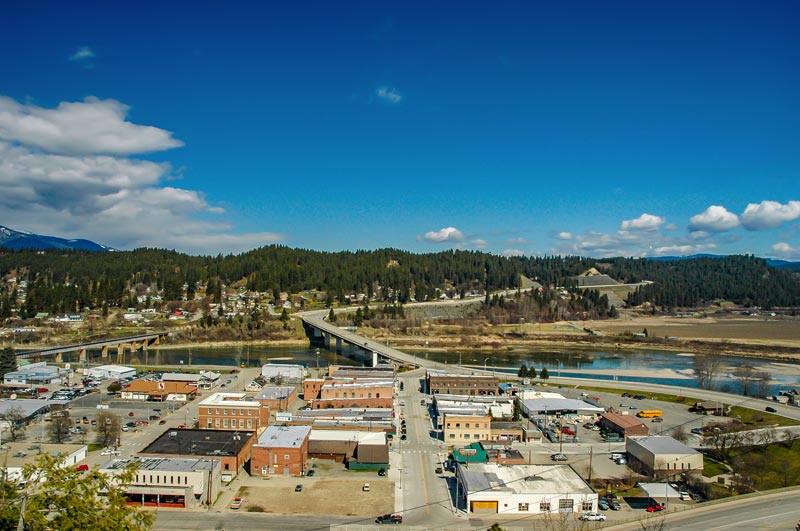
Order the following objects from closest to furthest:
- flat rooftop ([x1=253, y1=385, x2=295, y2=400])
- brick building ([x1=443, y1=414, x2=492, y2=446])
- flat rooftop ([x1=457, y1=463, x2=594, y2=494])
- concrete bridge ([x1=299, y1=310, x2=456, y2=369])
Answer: flat rooftop ([x1=457, y1=463, x2=594, y2=494]), brick building ([x1=443, y1=414, x2=492, y2=446]), flat rooftop ([x1=253, y1=385, x2=295, y2=400]), concrete bridge ([x1=299, y1=310, x2=456, y2=369])

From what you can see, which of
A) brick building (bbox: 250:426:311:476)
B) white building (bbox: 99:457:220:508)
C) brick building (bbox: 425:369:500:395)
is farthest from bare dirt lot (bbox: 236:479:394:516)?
brick building (bbox: 425:369:500:395)

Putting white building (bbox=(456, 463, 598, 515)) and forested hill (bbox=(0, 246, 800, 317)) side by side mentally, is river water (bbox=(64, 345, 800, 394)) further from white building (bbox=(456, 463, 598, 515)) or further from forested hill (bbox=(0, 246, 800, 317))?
white building (bbox=(456, 463, 598, 515))

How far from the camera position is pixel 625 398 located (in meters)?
29.3

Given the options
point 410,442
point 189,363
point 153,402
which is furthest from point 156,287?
point 410,442

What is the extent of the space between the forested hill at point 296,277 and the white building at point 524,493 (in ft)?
183

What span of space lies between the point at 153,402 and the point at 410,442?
13.6 meters

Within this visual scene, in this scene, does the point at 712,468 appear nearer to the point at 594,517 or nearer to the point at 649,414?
the point at 594,517

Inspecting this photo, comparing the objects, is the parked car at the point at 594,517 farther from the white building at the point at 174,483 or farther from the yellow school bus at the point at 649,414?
the yellow school bus at the point at 649,414

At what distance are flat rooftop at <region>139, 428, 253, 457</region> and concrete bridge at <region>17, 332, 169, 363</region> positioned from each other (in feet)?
85.5

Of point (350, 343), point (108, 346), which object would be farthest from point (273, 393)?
point (108, 346)

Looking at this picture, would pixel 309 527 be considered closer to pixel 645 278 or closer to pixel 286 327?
pixel 286 327

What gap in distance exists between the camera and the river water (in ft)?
125

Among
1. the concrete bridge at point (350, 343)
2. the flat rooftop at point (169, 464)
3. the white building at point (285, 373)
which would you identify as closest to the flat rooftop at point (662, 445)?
the flat rooftop at point (169, 464)

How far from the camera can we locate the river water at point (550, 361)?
125ft
